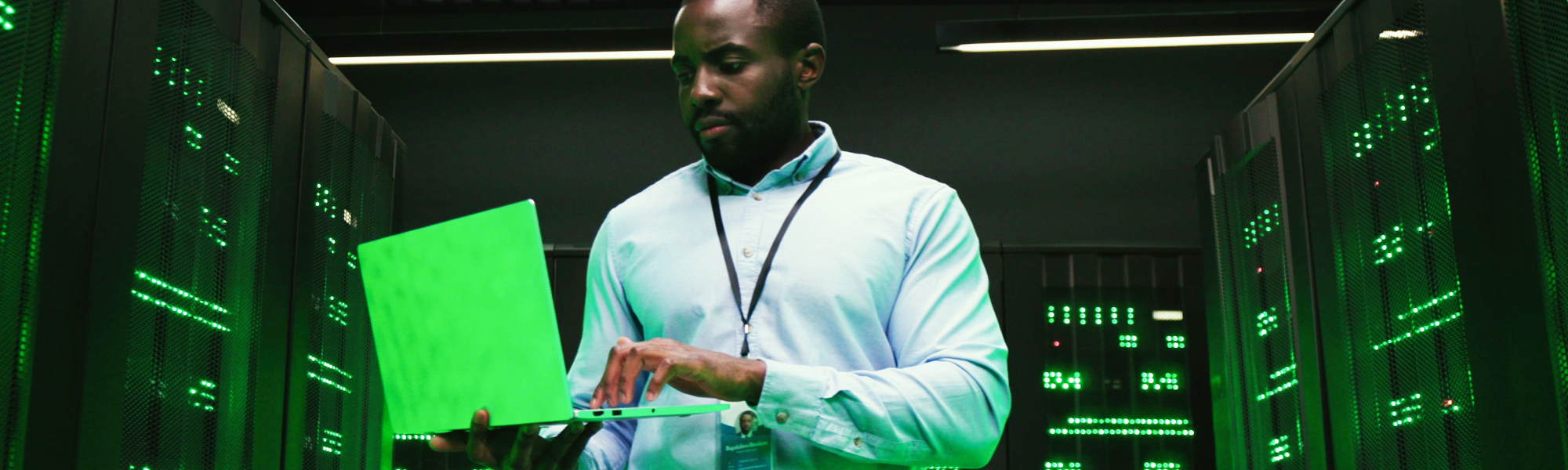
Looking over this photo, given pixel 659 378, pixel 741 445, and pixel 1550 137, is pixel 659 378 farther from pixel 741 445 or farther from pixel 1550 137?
pixel 1550 137

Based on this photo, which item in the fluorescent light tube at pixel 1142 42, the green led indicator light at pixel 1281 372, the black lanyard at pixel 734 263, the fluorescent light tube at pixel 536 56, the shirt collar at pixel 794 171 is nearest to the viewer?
the black lanyard at pixel 734 263

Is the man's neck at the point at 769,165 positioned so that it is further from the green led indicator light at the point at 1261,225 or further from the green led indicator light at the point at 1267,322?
the green led indicator light at the point at 1267,322

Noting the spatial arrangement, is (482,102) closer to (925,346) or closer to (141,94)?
(141,94)

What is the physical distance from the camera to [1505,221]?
2.00m

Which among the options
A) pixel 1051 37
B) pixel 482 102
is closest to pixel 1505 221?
pixel 1051 37

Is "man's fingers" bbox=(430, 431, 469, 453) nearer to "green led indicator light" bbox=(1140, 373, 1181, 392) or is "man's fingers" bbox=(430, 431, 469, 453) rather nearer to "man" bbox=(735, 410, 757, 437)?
"man" bbox=(735, 410, 757, 437)

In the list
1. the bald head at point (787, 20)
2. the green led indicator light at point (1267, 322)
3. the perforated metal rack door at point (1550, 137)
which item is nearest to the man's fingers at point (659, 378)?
the bald head at point (787, 20)

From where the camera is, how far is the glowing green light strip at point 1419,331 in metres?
2.37

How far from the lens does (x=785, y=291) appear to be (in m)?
1.63

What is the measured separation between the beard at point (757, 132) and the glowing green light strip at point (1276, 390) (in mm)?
2269

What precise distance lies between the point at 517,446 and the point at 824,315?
0.44m

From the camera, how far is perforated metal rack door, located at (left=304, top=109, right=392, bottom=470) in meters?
3.06

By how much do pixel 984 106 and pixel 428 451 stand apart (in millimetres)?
3569

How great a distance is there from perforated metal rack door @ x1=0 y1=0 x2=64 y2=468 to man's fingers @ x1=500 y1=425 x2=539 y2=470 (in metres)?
0.74
